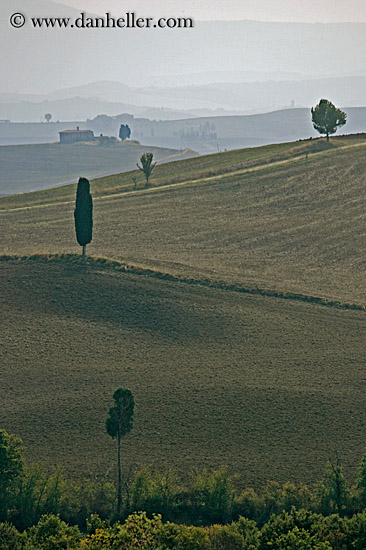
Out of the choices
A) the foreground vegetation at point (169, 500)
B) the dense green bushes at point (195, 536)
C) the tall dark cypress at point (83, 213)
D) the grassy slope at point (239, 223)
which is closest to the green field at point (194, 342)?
the grassy slope at point (239, 223)

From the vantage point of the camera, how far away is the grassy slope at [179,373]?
29.1m

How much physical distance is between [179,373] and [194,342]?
4188 mm

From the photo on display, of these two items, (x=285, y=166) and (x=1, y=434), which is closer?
(x=1, y=434)

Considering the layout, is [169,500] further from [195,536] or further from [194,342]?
[194,342]

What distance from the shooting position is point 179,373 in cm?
3559

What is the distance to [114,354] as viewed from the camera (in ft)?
124

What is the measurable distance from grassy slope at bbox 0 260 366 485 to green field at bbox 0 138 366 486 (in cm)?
10

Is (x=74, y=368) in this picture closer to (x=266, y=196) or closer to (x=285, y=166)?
(x=266, y=196)

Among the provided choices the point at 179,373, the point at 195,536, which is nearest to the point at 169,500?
the point at 195,536

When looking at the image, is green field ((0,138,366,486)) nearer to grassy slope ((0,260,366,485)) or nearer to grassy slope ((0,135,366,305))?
grassy slope ((0,260,366,485))

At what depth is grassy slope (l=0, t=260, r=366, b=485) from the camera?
29.1 meters

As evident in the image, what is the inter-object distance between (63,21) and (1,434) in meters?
71.8

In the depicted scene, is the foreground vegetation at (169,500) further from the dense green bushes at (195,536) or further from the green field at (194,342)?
the green field at (194,342)

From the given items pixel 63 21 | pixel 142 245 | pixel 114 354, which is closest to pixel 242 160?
pixel 63 21
